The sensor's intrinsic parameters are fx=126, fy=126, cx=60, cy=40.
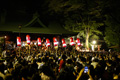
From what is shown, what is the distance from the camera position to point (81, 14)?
2584 cm

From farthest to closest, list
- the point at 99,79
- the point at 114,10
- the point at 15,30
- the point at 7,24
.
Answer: the point at 114,10
the point at 7,24
the point at 15,30
the point at 99,79

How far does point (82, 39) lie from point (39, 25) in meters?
15.2

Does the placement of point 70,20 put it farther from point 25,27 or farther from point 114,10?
point 25,27

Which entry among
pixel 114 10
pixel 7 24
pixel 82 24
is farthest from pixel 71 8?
pixel 7 24

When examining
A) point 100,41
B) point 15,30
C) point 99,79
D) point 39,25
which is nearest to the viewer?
point 99,79

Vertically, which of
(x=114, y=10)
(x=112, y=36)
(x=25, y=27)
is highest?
(x=114, y=10)

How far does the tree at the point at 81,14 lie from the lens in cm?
2330

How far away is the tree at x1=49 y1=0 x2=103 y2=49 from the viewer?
23297mm

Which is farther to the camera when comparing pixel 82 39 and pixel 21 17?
pixel 82 39

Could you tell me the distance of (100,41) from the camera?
2977 centimetres

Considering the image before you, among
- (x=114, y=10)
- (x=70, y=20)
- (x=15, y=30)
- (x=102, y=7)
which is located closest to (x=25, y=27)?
(x=15, y=30)

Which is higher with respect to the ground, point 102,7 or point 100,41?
point 102,7

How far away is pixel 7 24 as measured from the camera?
1658 cm

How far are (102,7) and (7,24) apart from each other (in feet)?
55.7
